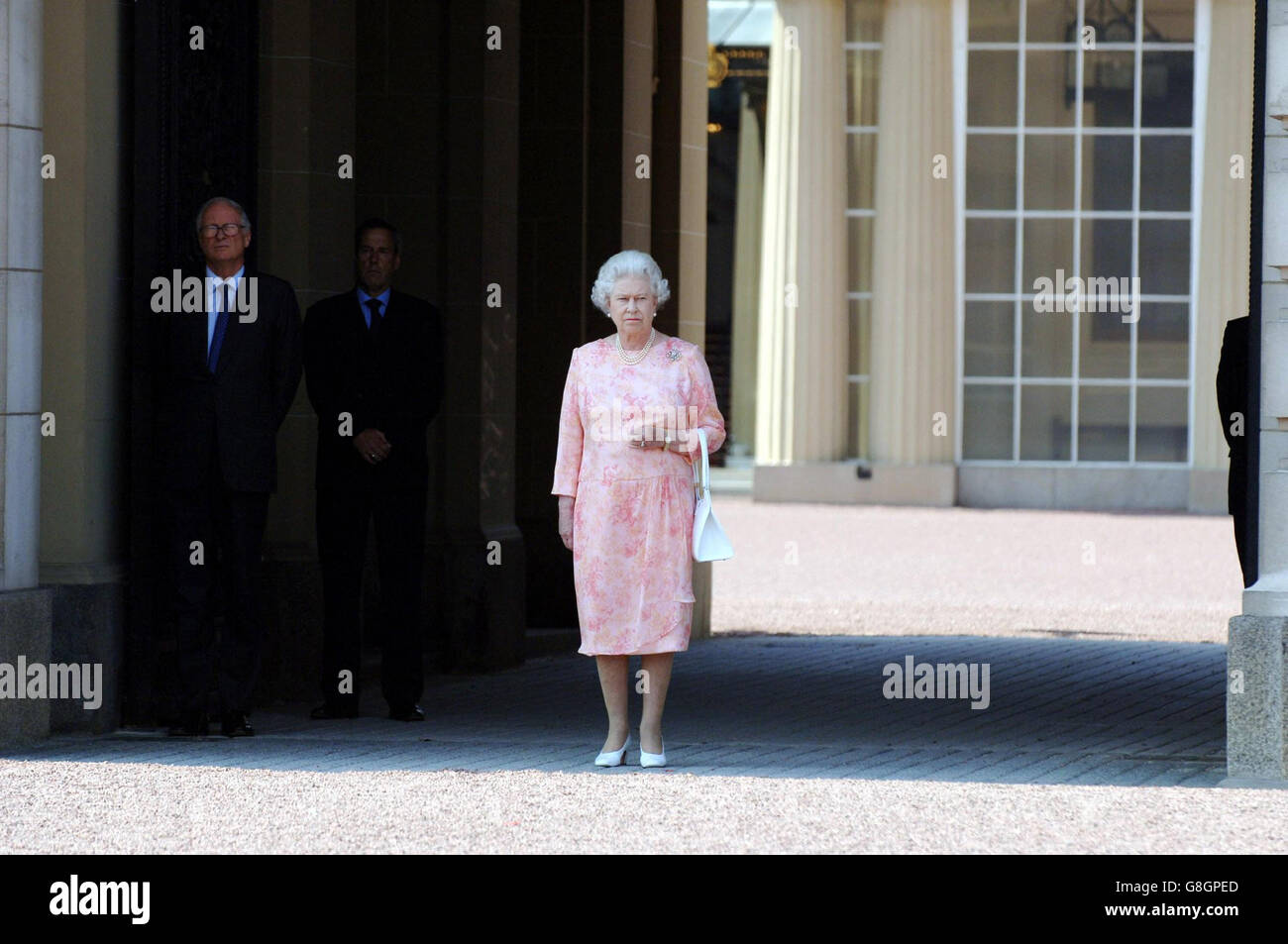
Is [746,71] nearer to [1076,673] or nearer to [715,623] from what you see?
[715,623]

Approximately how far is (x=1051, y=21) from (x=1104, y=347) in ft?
12.6

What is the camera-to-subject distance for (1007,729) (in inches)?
365

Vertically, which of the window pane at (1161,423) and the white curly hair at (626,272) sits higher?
the white curly hair at (626,272)

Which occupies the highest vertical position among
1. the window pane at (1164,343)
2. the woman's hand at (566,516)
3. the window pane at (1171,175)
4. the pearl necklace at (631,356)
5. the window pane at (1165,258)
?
the window pane at (1171,175)

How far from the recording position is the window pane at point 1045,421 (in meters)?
26.7

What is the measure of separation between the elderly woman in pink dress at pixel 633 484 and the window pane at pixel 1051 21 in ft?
65.0

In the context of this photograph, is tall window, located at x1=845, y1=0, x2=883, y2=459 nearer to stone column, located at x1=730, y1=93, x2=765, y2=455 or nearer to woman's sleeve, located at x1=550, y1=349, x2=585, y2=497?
stone column, located at x1=730, y1=93, x2=765, y2=455

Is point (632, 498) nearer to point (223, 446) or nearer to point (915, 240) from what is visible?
point (223, 446)

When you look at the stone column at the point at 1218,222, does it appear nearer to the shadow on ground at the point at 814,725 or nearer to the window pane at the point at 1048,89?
the window pane at the point at 1048,89

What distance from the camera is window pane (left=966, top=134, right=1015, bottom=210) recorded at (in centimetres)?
2683

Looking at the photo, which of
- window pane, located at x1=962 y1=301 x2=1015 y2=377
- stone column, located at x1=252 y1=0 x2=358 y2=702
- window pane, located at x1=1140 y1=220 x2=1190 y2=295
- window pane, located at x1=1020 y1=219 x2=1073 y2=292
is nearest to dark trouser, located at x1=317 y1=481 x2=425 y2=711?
stone column, located at x1=252 y1=0 x2=358 y2=702

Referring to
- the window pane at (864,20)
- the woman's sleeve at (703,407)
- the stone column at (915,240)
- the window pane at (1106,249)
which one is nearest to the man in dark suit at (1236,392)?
the woman's sleeve at (703,407)

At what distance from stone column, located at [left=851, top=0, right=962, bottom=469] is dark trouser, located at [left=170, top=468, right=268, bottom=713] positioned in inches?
733
